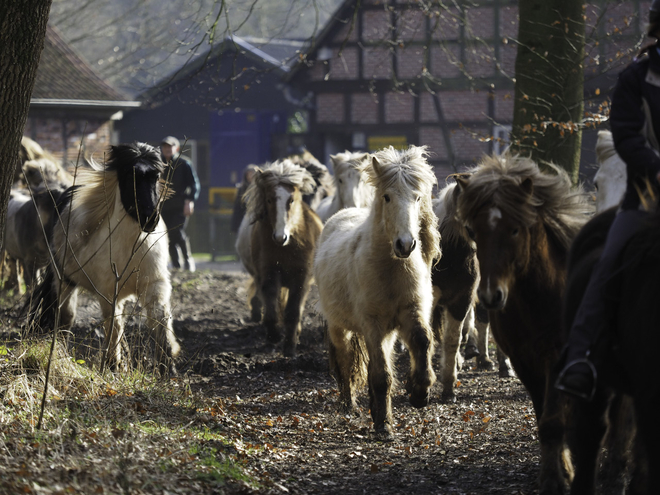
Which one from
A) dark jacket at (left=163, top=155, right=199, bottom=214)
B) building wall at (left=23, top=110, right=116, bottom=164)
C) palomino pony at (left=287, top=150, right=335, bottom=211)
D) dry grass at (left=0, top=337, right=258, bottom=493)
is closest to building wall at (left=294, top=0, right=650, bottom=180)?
building wall at (left=23, top=110, right=116, bottom=164)

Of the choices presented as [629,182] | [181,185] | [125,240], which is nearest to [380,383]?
[125,240]

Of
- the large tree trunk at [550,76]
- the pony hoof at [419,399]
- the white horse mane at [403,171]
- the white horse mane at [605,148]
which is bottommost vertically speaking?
the pony hoof at [419,399]

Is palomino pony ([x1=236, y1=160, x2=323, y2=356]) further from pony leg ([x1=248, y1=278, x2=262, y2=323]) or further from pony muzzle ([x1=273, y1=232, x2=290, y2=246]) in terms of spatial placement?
pony leg ([x1=248, y1=278, x2=262, y2=323])

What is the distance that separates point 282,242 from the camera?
962 centimetres

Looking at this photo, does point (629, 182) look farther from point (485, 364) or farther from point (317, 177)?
point (317, 177)

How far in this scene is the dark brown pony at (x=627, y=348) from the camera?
3334 millimetres

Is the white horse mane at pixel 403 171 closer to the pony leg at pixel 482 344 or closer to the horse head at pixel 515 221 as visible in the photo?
the horse head at pixel 515 221

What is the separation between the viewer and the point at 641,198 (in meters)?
3.61

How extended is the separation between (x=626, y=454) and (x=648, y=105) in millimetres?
2158

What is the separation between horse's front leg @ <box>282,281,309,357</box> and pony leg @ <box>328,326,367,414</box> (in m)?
2.20

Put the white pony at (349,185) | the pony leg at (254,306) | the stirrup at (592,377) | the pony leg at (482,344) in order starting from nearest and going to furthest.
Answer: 1. the stirrup at (592,377)
2. the pony leg at (482,344)
3. the white pony at (349,185)
4. the pony leg at (254,306)

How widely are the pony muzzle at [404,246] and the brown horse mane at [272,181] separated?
13.4 ft

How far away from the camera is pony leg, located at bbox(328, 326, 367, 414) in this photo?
7.32 meters

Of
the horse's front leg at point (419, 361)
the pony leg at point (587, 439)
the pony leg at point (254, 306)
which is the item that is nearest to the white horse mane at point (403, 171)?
the horse's front leg at point (419, 361)
